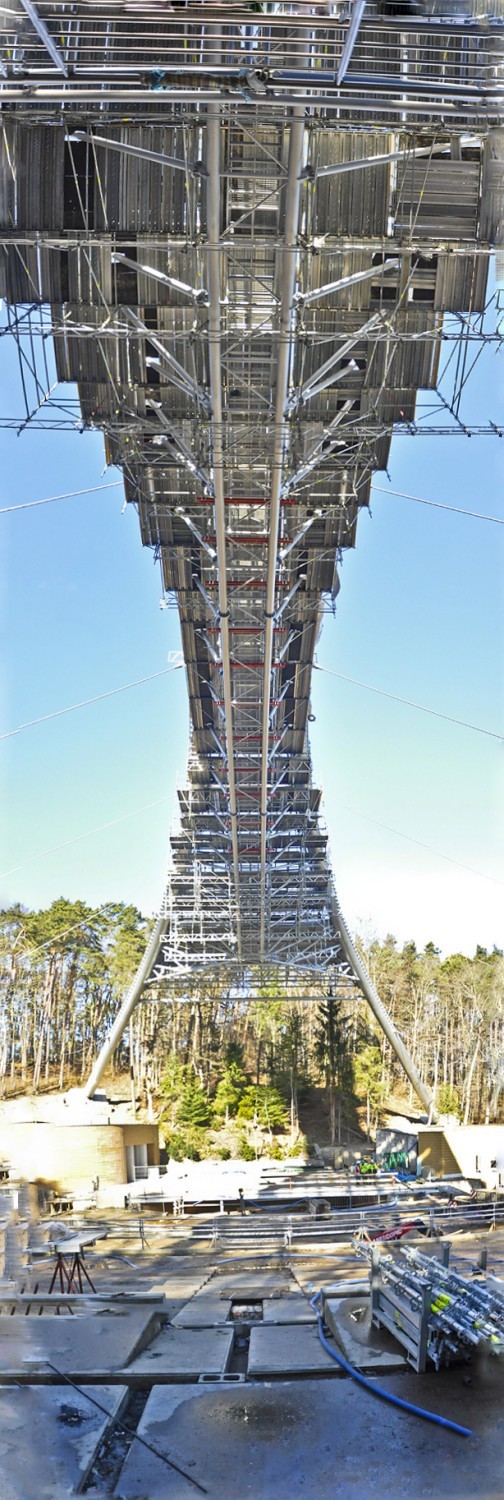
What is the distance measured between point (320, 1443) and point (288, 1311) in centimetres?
496

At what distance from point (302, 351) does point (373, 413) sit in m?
1.43

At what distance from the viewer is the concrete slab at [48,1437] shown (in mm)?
6570

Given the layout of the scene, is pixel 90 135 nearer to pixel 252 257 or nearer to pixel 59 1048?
pixel 252 257

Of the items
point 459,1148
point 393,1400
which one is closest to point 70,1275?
point 393,1400

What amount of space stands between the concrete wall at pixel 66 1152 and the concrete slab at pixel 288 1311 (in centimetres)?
1958

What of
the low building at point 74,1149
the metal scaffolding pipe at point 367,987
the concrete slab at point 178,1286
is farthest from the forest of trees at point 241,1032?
the concrete slab at point 178,1286

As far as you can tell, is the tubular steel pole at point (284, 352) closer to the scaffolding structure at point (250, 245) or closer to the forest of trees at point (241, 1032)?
the scaffolding structure at point (250, 245)

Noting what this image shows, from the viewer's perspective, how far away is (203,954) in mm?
45031

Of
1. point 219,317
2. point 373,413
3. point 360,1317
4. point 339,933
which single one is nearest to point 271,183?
point 219,317

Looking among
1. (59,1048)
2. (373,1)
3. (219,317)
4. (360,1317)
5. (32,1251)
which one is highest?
(219,317)

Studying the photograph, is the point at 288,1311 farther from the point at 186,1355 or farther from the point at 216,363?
the point at 216,363

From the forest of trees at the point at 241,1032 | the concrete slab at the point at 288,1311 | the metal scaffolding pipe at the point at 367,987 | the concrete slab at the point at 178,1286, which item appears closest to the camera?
the concrete slab at the point at 288,1311

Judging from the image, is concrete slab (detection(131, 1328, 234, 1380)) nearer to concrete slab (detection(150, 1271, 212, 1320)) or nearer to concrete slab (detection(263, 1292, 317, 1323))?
concrete slab (detection(263, 1292, 317, 1323))

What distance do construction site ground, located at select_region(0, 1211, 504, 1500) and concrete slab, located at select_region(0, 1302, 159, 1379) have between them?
0.9 inches
